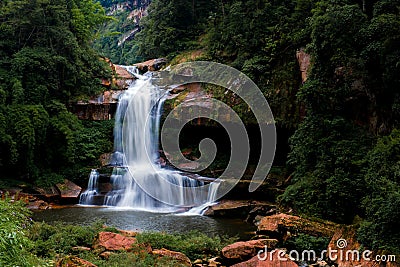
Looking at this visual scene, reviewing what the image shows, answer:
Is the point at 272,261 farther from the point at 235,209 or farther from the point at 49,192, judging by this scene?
the point at 49,192

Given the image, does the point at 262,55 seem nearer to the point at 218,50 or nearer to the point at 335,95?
the point at 218,50

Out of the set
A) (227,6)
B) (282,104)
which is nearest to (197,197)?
(282,104)

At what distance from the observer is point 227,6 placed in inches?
872

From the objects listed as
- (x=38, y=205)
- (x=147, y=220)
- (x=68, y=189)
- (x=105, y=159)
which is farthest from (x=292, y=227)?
(x=105, y=159)

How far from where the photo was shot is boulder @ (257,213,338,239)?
9047mm

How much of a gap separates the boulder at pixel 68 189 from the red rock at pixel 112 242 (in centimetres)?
886

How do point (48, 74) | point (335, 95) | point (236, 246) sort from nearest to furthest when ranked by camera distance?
point (236, 246), point (335, 95), point (48, 74)

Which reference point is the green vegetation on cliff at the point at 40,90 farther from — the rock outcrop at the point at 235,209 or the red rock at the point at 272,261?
the red rock at the point at 272,261

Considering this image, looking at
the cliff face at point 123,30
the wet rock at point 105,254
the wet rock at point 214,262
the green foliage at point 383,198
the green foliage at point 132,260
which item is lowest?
the wet rock at point 214,262

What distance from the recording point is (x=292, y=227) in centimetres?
915

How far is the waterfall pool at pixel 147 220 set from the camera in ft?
39.2

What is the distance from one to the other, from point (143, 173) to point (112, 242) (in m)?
9.64

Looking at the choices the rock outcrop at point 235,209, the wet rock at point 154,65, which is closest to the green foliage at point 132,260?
the rock outcrop at point 235,209

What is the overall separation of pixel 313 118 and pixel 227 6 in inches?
466
